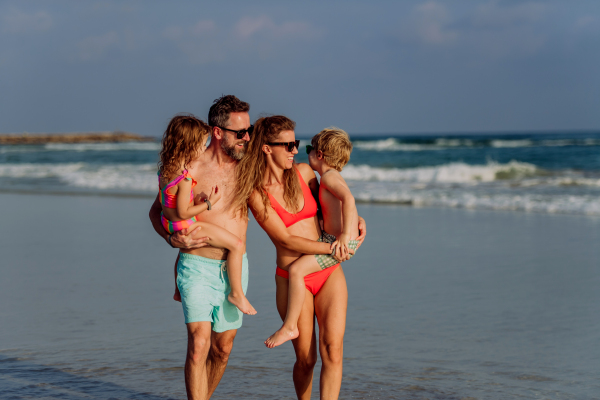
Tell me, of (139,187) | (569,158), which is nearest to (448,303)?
(139,187)

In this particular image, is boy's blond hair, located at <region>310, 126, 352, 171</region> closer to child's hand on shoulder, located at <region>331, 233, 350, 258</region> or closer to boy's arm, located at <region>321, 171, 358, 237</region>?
boy's arm, located at <region>321, 171, 358, 237</region>

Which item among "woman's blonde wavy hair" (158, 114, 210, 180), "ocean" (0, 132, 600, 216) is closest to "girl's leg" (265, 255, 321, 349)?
"woman's blonde wavy hair" (158, 114, 210, 180)

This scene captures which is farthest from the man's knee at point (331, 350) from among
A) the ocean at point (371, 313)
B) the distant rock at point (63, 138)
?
the distant rock at point (63, 138)

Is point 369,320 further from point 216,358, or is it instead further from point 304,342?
point 216,358

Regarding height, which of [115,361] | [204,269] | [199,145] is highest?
[199,145]

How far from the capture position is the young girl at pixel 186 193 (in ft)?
9.73

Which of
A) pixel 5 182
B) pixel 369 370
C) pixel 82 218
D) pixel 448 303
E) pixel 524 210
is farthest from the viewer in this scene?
pixel 5 182

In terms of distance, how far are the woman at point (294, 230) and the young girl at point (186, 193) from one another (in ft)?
0.63

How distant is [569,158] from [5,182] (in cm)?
2320

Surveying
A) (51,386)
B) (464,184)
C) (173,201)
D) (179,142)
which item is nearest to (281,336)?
(173,201)

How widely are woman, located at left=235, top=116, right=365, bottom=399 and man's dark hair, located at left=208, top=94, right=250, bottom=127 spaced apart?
0.42ft

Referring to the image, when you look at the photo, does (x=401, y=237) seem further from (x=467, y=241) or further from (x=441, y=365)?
(x=441, y=365)

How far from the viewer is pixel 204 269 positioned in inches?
122

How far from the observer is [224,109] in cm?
307
